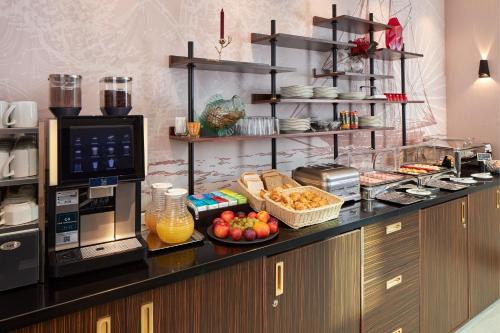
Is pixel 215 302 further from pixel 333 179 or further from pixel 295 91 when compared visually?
pixel 295 91

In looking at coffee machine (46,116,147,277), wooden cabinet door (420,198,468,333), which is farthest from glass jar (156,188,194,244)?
wooden cabinet door (420,198,468,333)

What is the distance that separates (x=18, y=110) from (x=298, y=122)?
1.64 meters

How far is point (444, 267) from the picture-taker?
249 centimetres

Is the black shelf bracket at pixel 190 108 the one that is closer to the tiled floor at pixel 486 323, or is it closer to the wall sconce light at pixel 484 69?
the tiled floor at pixel 486 323

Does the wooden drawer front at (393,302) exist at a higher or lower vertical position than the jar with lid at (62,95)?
lower

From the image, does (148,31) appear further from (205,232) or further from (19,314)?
(19,314)

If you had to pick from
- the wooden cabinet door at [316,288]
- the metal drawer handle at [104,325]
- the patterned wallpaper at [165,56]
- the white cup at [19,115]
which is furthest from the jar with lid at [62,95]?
the wooden cabinet door at [316,288]

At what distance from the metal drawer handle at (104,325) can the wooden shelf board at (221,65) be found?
1.32 meters

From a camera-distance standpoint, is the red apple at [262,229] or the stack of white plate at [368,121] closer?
the red apple at [262,229]

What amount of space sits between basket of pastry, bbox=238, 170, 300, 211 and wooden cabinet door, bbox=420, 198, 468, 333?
0.87 metres

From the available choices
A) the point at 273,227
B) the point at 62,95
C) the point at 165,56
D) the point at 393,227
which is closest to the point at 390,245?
the point at 393,227

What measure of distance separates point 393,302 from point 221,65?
5.42ft

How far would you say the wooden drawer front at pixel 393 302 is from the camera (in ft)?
6.68

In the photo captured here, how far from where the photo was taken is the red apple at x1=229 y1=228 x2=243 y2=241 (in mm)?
1667
